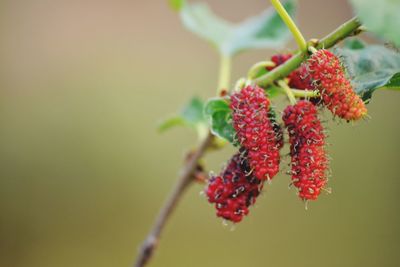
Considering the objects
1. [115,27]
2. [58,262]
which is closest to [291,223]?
[58,262]

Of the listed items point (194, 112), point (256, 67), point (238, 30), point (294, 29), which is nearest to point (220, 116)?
point (256, 67)

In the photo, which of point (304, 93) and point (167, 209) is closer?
point (304, 93)

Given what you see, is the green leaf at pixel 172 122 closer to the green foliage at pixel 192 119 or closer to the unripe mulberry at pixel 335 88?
the green foliage at pixel 192 119

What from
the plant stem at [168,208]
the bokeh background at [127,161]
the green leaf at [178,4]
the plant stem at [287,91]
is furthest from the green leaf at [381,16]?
the bokeh background at [127,161]

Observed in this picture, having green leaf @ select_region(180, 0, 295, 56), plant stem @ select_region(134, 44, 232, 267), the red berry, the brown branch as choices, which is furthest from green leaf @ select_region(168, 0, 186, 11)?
the red berry

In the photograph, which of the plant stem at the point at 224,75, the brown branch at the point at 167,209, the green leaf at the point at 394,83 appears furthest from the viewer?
the plant stem at the point at 224,75

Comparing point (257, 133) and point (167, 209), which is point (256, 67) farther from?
point (167, 209)

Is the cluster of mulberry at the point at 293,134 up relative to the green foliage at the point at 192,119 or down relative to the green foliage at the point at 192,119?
up
